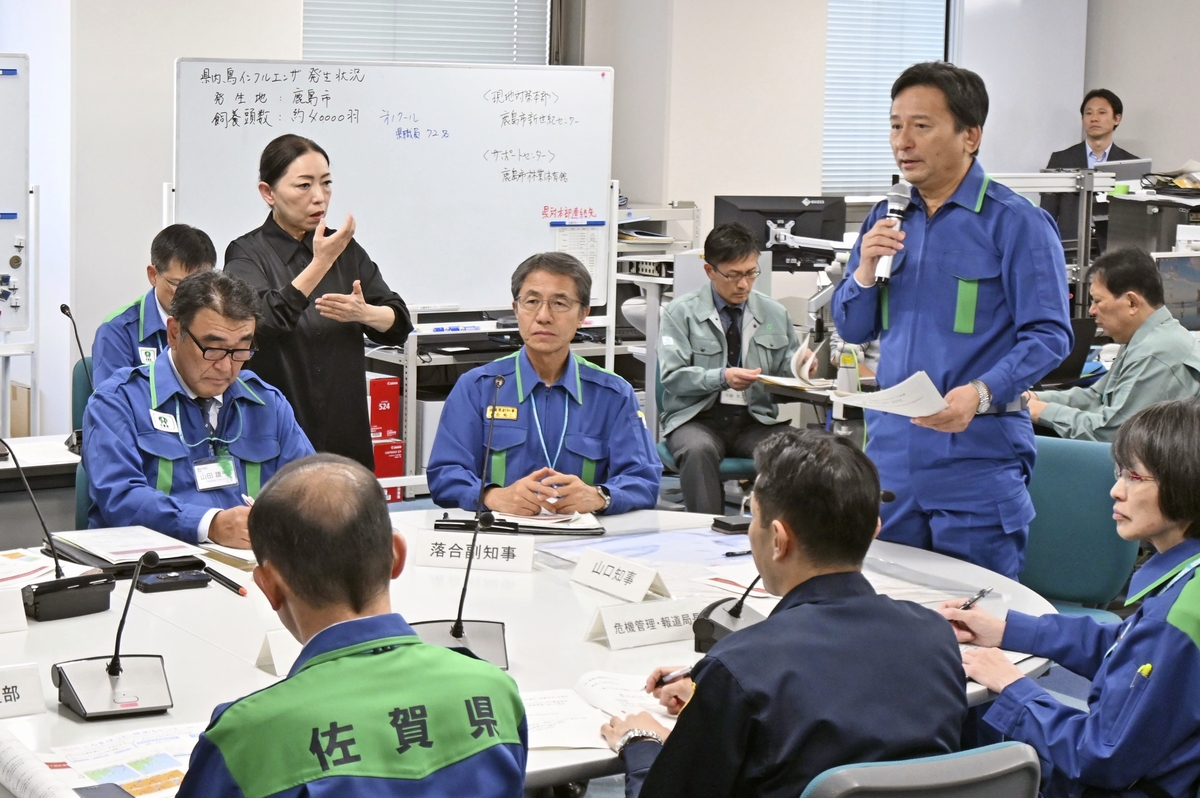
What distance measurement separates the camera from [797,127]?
311 inches

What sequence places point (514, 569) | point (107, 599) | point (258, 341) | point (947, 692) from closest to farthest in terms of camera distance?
point (947, 692)
point (107, 599)
point (514, 569)
point (258, 341)

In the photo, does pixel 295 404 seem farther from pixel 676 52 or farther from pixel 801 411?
pixel 676 52

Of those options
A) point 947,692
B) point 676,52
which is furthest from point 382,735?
point 676,52

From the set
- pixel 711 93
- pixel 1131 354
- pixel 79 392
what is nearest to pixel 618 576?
pixel 79 392

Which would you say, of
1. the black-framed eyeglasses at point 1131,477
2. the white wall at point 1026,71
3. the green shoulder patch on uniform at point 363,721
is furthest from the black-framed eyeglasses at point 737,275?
the white wall at point 1026,71

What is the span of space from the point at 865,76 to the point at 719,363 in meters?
4.45

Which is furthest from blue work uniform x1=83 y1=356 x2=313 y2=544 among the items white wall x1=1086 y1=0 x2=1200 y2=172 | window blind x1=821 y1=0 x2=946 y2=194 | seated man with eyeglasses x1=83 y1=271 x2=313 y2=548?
white wall x1=1086 y1=0 x2=1200 y2=172

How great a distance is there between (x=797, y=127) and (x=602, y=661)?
6.34 metres

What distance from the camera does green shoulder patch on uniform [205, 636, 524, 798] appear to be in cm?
122

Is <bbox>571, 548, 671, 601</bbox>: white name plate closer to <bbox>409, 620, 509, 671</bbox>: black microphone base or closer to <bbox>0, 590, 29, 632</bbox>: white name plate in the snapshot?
<bbox>409, 620, 509, 671</bbox>: black microphone base

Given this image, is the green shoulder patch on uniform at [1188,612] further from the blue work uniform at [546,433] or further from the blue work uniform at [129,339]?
the blue work uniform at [129,339]

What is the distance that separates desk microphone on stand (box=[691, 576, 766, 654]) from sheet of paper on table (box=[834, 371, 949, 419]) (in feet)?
2.22

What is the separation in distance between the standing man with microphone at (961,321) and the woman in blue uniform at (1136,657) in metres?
0.64

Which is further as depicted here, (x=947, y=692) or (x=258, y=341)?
(x=258, y=341)
